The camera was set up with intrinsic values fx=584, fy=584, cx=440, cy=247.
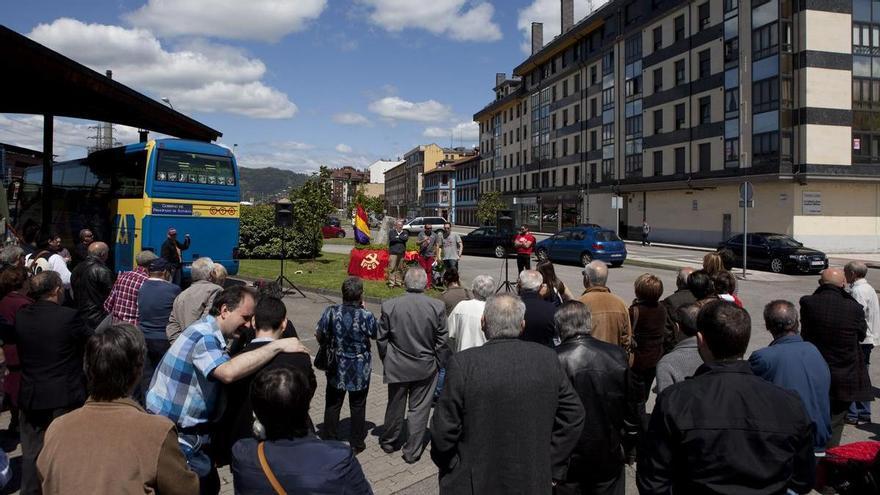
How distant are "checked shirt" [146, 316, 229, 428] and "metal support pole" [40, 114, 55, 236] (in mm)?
14999

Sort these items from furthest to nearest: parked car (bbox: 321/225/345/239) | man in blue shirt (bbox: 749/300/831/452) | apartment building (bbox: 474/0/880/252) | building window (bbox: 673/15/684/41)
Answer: parked car (bbox: 321/225/345/239) → building window (bbox: 673/15/684/41) → apartment building (bbox: 474/0/880/252) → man in blue shirt (bbox: 749/300/831/452)

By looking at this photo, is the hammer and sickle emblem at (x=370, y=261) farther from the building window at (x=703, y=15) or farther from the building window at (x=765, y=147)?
the building window at (x=703, y=15)

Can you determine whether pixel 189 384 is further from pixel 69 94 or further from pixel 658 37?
pixel 658 37

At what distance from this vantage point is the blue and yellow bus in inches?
589

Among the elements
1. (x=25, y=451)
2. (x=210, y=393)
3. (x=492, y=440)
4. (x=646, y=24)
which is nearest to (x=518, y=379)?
(x=492, y=440)

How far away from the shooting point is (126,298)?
A: 5.89 metres

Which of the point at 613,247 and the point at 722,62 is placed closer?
the point at 613,247

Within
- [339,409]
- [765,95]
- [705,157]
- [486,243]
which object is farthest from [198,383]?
[705,157]

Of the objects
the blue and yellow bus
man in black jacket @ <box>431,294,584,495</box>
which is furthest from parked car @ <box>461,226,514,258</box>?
man in black jacket @ <box>431,294,584,495</box>

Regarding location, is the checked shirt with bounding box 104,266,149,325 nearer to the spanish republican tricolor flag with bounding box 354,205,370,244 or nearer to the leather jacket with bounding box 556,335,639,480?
the leather jacket with bounding box 556,335,639,480

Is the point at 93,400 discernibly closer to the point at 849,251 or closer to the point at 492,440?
the point at 492,440

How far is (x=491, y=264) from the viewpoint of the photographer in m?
25.8

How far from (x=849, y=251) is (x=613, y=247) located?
62.9 ft

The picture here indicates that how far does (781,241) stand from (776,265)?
1222 mm
